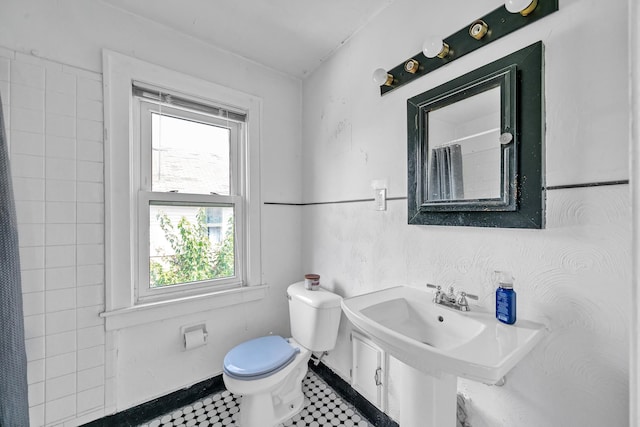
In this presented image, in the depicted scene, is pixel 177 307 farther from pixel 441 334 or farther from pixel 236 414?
pixel 441 334

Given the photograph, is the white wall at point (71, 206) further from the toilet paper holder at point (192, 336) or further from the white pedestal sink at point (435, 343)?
the white pedestal sink at point (435, 343)

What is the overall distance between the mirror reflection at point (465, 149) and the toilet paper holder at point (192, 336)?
4.77 ft

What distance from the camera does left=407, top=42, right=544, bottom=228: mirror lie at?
824 millimetres

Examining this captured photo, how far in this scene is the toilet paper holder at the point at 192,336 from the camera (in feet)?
4.88

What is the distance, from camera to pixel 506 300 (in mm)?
829

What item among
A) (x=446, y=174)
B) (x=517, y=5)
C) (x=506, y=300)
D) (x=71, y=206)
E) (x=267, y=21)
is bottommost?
(x=506, y=300)

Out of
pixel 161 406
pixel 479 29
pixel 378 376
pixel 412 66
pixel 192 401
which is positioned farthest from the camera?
pixel 192 401

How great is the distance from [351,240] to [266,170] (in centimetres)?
78

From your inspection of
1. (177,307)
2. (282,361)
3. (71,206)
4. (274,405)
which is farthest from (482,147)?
(71,206)

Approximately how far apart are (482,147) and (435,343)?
75 cm

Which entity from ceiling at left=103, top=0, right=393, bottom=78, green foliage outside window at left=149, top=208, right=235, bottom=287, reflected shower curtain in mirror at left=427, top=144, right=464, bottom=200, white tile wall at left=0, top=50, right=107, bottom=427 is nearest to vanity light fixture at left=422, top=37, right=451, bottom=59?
reflected shower curtain in mirror at left=427, top=144, right=464, bottom=200

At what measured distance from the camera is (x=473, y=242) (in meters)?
1.00

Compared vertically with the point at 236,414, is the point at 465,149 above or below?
above

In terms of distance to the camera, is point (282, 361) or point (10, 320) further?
point (282, 361)
